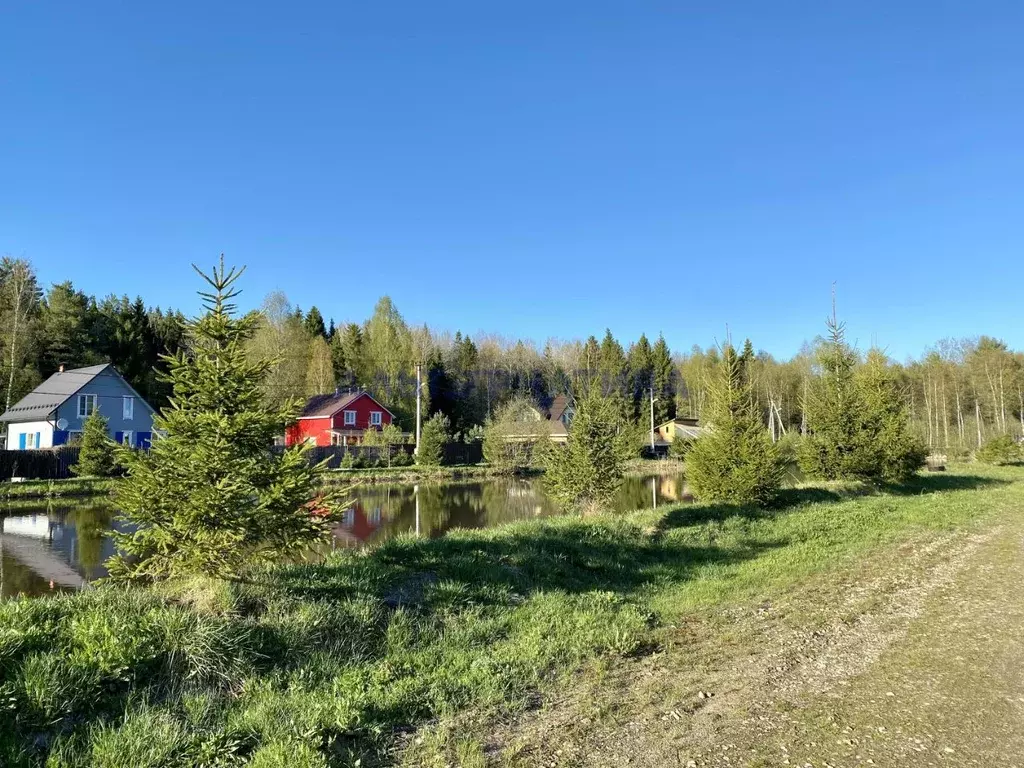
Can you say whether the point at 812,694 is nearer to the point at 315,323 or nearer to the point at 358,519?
the point at 358,519

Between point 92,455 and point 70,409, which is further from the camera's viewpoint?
point 70,409

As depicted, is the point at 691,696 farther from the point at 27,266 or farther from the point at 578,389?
the point at 27,266

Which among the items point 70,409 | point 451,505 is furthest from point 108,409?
point 451,505

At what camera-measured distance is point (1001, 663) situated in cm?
569

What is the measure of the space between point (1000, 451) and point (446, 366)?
51566mm

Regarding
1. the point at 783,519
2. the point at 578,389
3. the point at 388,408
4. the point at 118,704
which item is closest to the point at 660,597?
the point at 118,704

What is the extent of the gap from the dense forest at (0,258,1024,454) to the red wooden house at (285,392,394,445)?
10.6 ft

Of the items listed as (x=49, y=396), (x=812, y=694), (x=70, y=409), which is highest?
(x=49, y=396)

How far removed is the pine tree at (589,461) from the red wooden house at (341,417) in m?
35.6

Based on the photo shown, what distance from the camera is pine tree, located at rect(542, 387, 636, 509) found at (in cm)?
1664

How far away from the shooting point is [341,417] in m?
52.8

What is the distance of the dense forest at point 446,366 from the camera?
44719 mm

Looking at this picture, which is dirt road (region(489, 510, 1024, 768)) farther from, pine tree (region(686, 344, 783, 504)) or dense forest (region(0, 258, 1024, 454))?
dense forest (region(0, 258, 1024, 454))

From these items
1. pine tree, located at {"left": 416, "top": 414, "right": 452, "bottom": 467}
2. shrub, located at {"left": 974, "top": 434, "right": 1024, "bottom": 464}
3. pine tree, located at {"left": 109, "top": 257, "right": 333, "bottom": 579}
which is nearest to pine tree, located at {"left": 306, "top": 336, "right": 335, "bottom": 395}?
pine tree, located at {"left": 416, "top": 414, "right": 452, "bottom": 467}
